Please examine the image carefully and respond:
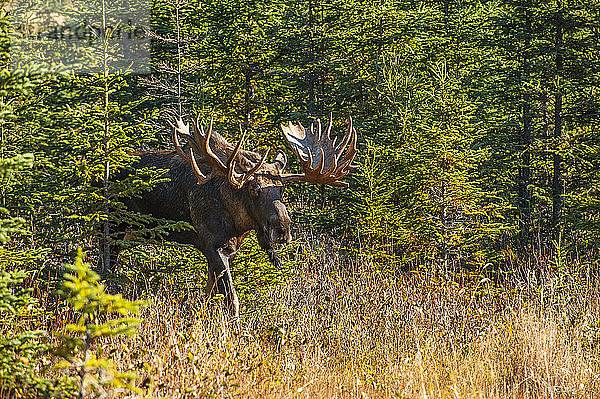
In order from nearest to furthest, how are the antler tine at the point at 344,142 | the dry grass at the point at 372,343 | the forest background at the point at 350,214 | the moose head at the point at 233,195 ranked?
the dry grass at the point at 372,343 < the forest background at the point at 350,214 < the moose head at the point at 233,195 < the antler tine at the point at 344,142

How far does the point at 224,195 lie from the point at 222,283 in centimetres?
102

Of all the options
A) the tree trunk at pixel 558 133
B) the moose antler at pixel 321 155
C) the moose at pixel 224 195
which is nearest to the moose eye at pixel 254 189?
the moose at pixel 224 195

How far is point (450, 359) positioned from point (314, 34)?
8208mm

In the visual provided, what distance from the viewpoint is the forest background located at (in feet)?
16.8

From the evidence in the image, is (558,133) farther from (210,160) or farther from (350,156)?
(210,160)

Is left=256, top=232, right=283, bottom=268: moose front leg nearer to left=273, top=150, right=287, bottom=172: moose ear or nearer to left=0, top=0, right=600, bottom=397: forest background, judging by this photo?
left=0, top=0, right=600, bottom=397: forest background

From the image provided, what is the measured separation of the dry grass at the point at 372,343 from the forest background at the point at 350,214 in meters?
0.03

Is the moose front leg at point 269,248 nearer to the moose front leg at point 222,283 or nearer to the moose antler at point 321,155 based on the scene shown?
the moose front leg at point 222,283

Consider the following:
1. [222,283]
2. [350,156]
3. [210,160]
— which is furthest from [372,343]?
[210,160]

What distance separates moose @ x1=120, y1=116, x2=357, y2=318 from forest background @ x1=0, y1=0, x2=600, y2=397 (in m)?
0.41

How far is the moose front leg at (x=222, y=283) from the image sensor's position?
6.91 metres

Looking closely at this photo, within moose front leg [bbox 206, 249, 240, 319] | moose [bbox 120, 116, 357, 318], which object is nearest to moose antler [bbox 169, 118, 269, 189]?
moose [bbox 120, 116, 357, 318]

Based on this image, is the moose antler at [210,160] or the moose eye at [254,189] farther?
the moose eye at [254,189]

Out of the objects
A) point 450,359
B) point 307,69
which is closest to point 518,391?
point 450,359
